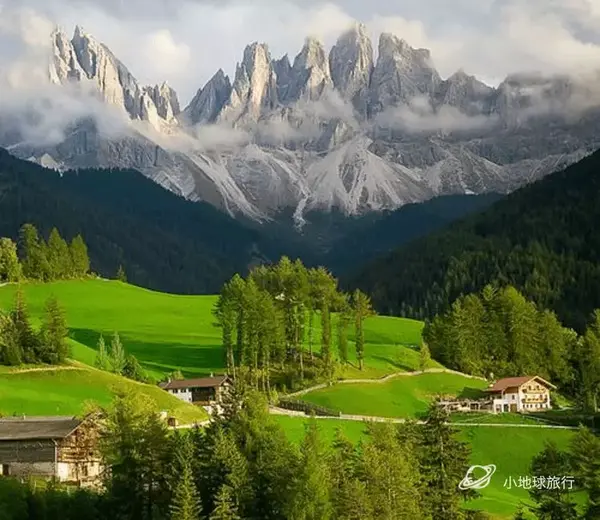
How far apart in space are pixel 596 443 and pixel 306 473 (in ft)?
82.7

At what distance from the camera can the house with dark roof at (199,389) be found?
11762cm

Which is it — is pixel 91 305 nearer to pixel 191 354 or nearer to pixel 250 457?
pixel 191 354

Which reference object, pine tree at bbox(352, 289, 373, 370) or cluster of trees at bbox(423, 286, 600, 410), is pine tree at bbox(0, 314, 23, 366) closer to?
pine tree at bbox(352, 289, 373, 370)

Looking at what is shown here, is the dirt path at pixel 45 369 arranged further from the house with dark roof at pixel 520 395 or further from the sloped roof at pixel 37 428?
the house with dark roof at pixel 520 395

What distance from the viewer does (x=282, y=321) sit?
12988cm

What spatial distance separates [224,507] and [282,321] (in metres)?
70.4

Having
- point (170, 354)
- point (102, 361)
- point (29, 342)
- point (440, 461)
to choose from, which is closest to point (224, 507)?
point (440, 461)

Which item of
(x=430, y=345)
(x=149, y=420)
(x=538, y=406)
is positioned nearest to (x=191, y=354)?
(x=430, y=345)

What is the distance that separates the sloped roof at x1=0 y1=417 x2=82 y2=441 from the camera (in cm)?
7488

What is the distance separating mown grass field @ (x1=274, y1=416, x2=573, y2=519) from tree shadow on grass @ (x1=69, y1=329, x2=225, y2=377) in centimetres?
3590

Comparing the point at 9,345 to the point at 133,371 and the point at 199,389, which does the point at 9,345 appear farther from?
the point at 199,389

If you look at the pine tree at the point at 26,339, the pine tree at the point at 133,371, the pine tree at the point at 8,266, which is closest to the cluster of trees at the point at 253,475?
the pine tree at the point at 26,339

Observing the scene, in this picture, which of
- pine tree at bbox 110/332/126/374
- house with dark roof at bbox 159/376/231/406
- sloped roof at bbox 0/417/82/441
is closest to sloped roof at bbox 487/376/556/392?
house with dark roof at bbox 159/376/231/406

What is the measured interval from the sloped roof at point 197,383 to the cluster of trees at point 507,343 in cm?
4662
